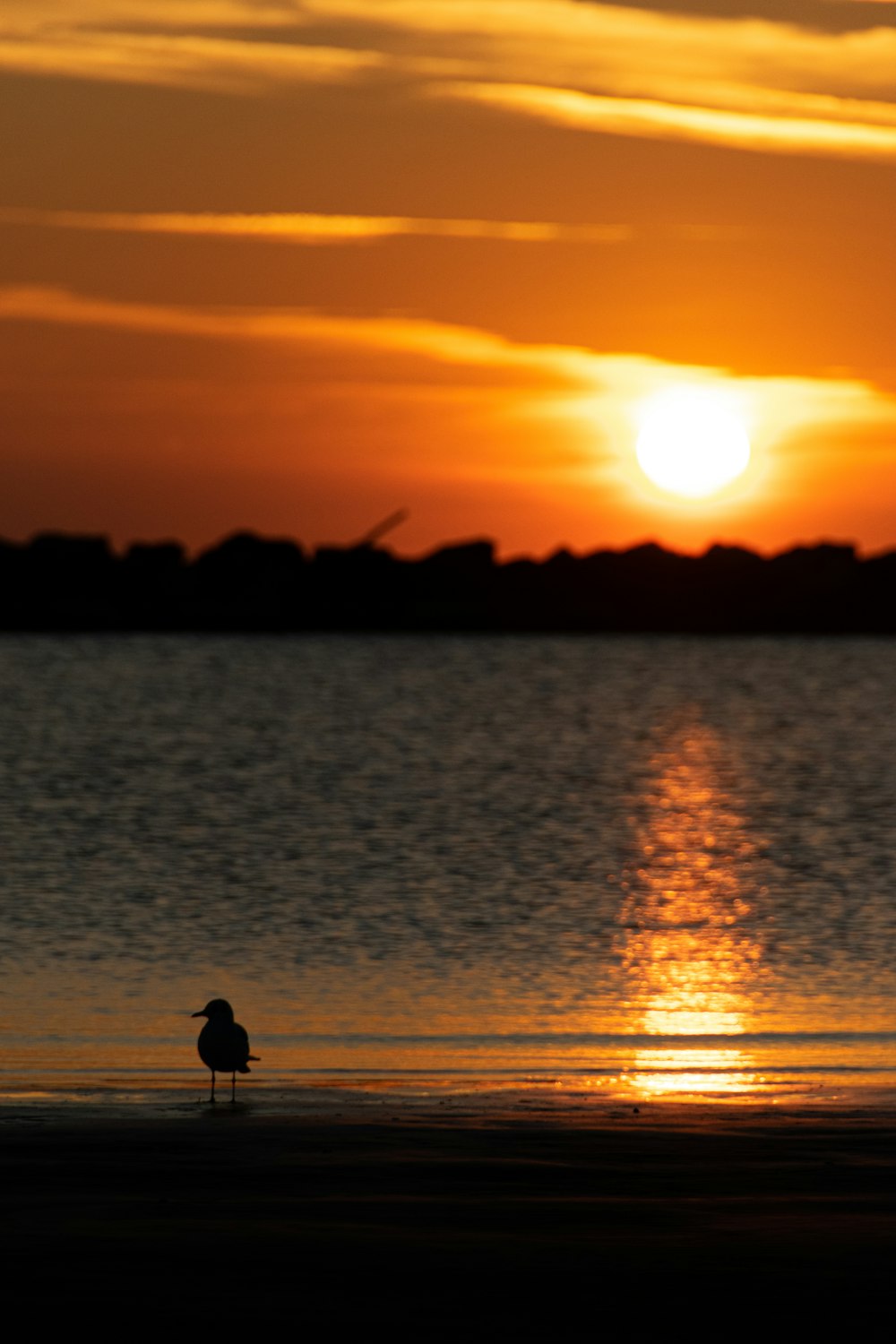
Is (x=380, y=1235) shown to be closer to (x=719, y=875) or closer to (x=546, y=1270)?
(x=546, y=1270)

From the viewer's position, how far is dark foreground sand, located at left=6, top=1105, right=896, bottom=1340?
1053cm

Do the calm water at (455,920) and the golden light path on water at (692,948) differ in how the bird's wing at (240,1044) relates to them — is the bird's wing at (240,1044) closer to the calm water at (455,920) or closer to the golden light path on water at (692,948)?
the calm water at (455,920)

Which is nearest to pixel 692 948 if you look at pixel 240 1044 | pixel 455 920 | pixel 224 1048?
pixel 455 920

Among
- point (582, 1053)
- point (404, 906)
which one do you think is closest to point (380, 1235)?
point (582, 1053)

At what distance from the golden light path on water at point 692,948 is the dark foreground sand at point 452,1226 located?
12.9 feet

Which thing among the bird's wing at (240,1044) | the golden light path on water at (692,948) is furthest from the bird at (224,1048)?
the golden light path on water at (692,948)

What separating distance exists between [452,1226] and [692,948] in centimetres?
2238

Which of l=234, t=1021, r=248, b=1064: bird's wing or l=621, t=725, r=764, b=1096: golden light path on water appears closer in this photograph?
l=234, t=1021, r=248, b=1064: bird's wing

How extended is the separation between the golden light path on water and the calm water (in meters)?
0.09

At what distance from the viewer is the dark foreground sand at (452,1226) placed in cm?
1053

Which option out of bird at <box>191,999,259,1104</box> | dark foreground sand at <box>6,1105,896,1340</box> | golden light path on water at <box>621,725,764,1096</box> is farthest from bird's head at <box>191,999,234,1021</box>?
golden light path on water at <box>621,725,764,1096</box>

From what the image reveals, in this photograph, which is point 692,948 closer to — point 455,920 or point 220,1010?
point 455,920

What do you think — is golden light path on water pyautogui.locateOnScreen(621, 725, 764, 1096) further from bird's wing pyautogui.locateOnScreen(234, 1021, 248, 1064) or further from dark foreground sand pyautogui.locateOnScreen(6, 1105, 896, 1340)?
dark foreground sand pyautogui.locateOnScreen(6, 1105, 896, 1340)

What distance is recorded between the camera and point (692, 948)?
3456 centimetres
